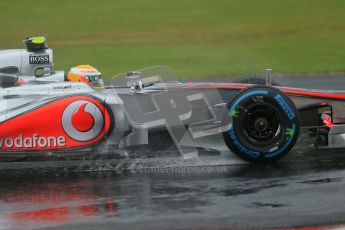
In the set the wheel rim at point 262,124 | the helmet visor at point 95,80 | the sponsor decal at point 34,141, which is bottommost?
the sponsor decal at point 34,141

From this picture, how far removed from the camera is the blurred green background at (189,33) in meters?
18.4

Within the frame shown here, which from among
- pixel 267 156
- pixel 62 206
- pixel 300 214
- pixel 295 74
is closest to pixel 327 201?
pixel 300 214

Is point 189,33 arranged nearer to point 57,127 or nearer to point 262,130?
point 262,130

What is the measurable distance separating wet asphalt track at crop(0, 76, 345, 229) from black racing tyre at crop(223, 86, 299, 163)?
0.58 ft

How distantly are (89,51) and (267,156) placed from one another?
1471 cm

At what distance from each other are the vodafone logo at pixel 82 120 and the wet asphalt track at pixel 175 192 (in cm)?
41

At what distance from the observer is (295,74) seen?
53.3ft

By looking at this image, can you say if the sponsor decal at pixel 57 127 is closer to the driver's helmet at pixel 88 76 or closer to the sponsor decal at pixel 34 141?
the sponsor decal at pixel 34 141

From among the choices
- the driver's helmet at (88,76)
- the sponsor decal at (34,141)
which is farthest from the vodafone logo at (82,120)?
the driver's helmet at (88,76)

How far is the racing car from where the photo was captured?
6.55 m

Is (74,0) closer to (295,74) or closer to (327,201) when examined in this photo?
(295,74)

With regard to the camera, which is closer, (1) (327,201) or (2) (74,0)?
(1) (327,201)

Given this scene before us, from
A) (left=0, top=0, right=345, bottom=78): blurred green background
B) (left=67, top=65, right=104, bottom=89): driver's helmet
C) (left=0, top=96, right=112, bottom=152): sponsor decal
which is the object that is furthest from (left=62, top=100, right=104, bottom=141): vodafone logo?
(left=0, top=0, right=345, bottom=78): blurred green background

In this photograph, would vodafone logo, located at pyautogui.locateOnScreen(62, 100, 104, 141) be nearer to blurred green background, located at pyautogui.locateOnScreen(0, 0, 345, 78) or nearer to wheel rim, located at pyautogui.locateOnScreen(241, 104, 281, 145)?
wheel rim, located at pyautogui.locateOnScreen(241, 104, 281, 145)
